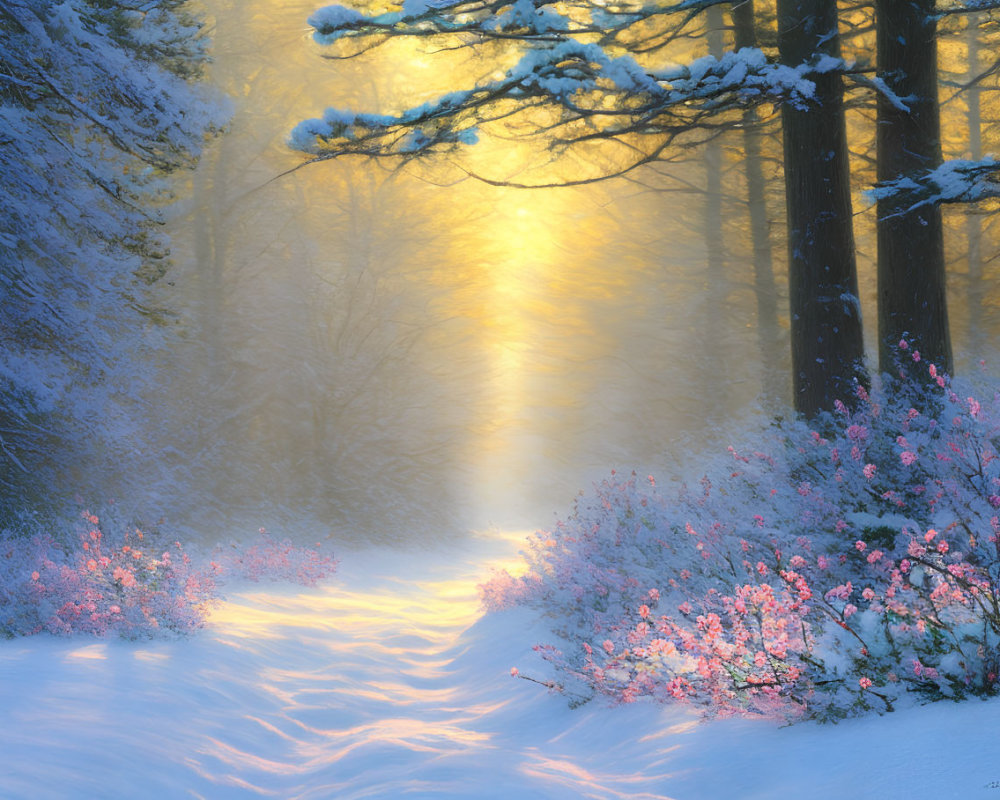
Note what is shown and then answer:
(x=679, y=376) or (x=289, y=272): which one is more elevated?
(x=289, y=272)

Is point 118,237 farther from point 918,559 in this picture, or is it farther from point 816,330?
point 918,559

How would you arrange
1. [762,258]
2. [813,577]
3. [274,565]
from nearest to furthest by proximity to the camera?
[813,577] → [274,565] → [762,258]

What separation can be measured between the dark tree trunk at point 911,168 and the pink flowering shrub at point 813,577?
101cm

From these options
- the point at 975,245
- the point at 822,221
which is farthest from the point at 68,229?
the point at 975,245

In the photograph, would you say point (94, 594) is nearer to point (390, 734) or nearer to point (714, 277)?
point (390, 734)

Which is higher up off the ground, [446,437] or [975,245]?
[975,245]

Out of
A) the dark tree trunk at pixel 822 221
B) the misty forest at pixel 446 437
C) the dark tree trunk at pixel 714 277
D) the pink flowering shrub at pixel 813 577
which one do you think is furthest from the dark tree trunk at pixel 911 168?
the dark tree trunk at pixel 714 277

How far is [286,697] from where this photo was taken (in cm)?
630

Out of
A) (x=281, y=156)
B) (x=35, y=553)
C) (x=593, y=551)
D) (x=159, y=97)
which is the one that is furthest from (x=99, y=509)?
(x=281, y=156)

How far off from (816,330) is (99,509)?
8536 mm

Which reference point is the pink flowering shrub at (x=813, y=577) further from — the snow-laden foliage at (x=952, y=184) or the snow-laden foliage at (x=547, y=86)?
the snow-laden foliage at (x=547, y=86)

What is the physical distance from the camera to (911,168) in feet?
26.3

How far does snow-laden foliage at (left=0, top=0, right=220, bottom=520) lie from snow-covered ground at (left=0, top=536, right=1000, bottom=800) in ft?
10.8

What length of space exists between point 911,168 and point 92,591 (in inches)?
317
